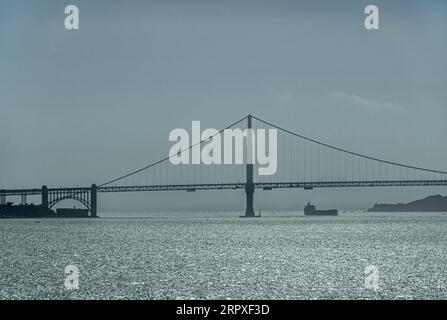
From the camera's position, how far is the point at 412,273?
40562mm

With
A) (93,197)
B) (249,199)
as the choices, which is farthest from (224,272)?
(93,197)

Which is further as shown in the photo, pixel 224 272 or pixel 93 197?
pixel 93 197

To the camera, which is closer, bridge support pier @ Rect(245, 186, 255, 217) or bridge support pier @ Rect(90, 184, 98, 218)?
bridge support pier @ Rect(245, 186, 255, 217)

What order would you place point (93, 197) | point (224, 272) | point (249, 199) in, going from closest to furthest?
point (224, 272), point (249, 199), point (93, 197)

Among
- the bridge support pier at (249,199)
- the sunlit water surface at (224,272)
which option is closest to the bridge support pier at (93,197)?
the bridge support pier at (249,199)

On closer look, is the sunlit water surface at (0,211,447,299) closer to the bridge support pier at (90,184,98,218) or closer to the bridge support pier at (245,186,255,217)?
the bridge support pier at (245,186,255,217)

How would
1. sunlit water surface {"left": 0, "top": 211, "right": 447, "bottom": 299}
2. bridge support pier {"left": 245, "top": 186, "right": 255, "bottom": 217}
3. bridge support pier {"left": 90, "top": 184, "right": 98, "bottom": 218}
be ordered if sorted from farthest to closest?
bridge support pier {"left": 90, "top": 184, "right": 98, "bottom": 218} < bridge support pier {"left": 245, "top": 186, "right": 255, "bottom": 217} < sunlit water surface {"left": 0, "top": 211, "right": 447, "bottom": 299}

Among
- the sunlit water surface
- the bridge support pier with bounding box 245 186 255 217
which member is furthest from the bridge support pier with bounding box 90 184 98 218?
the sunlit water surface

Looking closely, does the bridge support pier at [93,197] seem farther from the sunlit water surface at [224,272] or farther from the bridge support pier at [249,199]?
the sunlit water surface at [224,272]

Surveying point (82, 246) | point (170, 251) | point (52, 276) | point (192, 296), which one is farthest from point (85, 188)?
point (192, 296)

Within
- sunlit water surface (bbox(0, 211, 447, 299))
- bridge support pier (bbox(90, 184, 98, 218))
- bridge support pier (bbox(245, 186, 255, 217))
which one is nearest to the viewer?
sunlit water surface (bbox(0, 211, 447, 299))

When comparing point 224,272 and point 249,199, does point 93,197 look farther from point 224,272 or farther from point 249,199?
point 224,272

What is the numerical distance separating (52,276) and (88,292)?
7227 mm

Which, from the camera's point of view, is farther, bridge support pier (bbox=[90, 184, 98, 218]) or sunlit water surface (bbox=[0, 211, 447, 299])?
bridge support pier (bbox=[90, 184, 98, 218])
